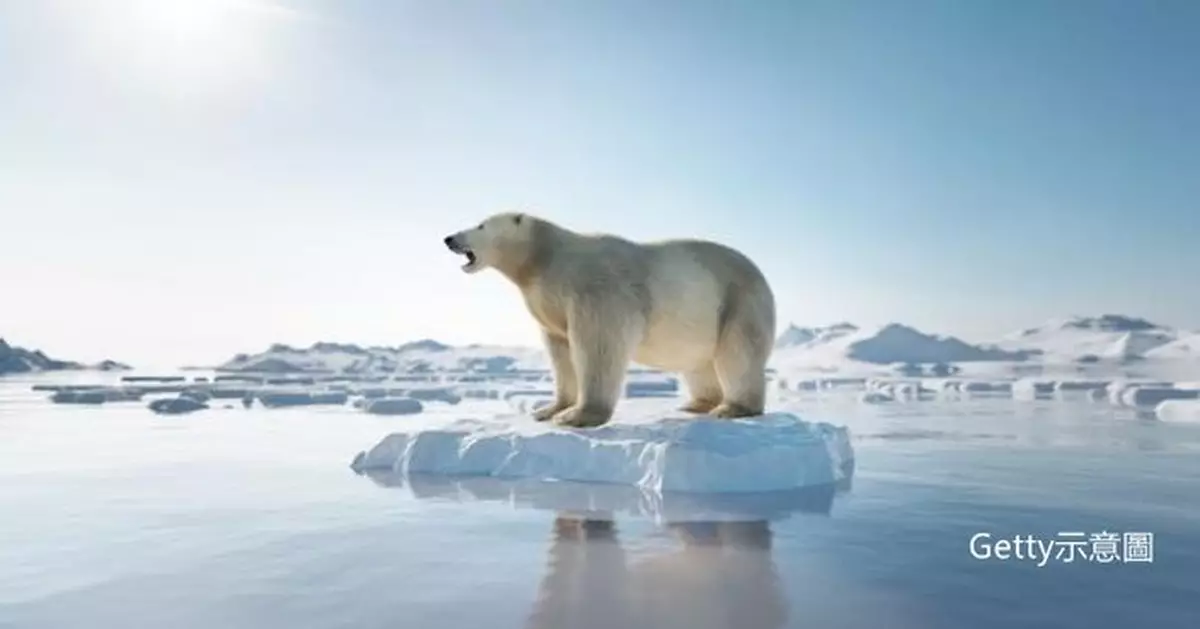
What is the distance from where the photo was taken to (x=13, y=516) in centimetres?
536

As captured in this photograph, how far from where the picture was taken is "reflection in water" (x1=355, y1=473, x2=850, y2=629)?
2986 mm

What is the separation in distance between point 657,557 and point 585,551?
371 mm

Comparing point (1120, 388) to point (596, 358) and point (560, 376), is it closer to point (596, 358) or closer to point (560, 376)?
point (560, 376)

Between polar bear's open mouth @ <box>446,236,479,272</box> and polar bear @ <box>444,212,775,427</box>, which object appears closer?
polar bear @ <box>444,212,775,427</box>

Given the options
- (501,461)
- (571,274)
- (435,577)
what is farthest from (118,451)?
(435,577)

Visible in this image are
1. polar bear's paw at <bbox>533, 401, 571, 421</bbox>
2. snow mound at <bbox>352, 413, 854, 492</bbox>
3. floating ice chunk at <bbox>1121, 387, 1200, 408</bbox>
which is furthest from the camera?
floating ice chunk at <bbox>1121, 387, 1200, 408</bbox>

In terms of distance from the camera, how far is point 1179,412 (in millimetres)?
16047

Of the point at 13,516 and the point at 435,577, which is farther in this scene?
the point at 13,516

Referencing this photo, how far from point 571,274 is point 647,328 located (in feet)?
2.72

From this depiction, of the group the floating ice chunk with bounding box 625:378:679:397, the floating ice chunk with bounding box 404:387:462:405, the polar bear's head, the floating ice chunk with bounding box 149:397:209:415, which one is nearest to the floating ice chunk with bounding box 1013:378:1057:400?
the floating ice chunk with bounding box 625:378:679:397

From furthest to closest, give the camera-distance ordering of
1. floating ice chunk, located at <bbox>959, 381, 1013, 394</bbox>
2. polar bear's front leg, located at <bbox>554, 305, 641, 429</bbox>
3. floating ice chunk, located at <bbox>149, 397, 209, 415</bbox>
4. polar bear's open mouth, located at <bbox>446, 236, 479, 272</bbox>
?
floating ice chunk, located at <bbox>959, 381, 1013, 394</bbox>
floating ice chunk, located at <bbox>149, 397, 209, 415</bbox>
polar bear's open mouth, located at <bbox>446, 236, 479, 272</bbox>
polar bear's front leg, located at <bbox>554, 305, 641, 429</bbox>

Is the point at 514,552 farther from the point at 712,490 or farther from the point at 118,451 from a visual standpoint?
the point at 118,451

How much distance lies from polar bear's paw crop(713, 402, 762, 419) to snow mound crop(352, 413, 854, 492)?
0.72ft

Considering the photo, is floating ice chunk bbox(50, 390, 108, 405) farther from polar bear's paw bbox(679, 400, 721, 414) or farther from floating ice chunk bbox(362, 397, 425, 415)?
polar bear's paw bbox(679, 400, 721, 414)
